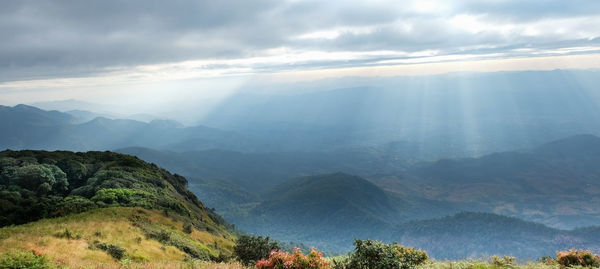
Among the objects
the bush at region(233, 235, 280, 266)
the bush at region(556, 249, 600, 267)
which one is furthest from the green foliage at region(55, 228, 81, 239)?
the bush at region(556, 249, 600, 267)

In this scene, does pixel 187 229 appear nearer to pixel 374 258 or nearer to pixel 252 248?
pixel 252 248

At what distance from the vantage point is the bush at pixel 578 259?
15.1m

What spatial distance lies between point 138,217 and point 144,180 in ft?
95.4

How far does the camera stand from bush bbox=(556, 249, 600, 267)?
1512 centimetres

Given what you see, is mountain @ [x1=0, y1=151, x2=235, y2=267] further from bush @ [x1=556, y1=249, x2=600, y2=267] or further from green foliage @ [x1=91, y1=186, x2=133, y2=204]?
bush @ [x1=556, y1=249, x2=600, y2=267]

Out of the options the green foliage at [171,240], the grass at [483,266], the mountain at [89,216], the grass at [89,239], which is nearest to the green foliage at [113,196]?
the mountain at [89,216]

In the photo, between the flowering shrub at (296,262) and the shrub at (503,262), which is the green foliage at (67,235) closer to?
the flowering shrub at (296,262)

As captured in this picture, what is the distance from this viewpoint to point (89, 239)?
26.3 m

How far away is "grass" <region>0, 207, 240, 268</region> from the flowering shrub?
Answer: 11.6ft

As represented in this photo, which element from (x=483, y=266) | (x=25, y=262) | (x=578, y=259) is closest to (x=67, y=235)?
(x=25, y=262)

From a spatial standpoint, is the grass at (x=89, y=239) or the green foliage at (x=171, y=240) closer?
the grass at (x=89, y=239)

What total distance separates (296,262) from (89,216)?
3076 cm

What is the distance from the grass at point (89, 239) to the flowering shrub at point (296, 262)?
3.54 m

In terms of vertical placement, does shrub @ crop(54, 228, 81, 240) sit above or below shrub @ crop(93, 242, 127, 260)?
above
